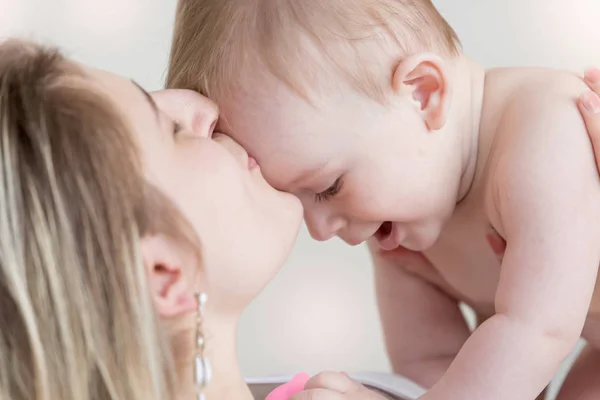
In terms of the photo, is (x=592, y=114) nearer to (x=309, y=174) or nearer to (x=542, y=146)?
(x=542, y=146)

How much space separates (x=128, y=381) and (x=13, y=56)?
243 millimetres

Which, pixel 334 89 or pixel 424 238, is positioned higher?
pixel 334 89

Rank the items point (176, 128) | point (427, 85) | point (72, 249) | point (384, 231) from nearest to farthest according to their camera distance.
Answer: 1. point (72, 249)
2. point (176, 128)
3. point (427, 85)
4. point (384, 231)

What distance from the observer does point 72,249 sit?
491 millimetres

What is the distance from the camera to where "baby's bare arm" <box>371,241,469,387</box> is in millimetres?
912

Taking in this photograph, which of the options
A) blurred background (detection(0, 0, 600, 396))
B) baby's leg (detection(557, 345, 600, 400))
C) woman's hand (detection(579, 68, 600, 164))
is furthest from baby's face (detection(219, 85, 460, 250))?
blurred background (detection(0, 0, 600, 396))

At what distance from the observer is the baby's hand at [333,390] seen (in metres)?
0.67

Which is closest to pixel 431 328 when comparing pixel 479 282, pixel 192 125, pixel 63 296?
pixel 479 282

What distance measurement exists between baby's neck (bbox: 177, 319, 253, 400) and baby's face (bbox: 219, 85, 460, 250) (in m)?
0.15

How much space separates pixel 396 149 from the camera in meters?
0.70

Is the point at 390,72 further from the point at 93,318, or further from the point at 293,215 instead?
the point at 93,318

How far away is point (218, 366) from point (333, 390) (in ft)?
0.44

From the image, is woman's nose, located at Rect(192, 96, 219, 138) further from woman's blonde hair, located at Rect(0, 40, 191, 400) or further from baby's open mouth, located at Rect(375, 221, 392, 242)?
baby's open mouth, located at Rect(375, 221, 392, 242)

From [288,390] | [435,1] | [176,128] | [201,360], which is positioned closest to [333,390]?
[288,390]
